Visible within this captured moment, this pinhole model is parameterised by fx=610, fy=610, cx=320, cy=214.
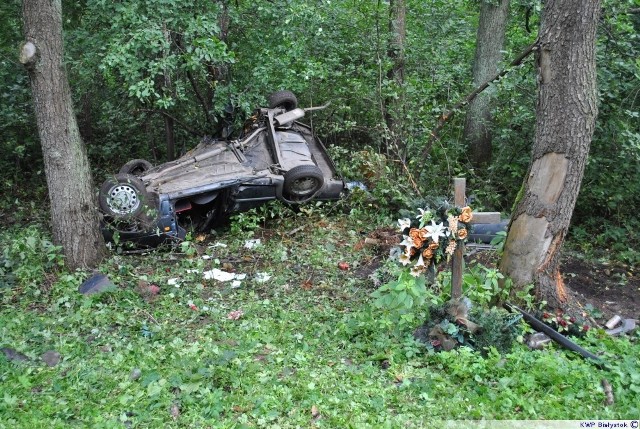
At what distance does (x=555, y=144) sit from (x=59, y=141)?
16.7 feet

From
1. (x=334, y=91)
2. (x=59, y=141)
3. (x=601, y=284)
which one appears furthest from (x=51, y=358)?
(x=334, y=91)

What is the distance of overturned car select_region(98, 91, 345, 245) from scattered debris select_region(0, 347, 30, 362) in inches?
96.9

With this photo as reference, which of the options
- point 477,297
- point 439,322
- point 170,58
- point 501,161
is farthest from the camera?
point 501,161

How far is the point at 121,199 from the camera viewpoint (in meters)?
7.35

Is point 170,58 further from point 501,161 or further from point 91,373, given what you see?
point 501,161

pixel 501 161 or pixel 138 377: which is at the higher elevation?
pixel 501 161

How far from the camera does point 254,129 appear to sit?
28.7 feet

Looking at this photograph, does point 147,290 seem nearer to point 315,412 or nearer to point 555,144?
point 315,412

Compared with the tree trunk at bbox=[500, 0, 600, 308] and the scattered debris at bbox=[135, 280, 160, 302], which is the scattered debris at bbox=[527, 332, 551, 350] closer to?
the tree trunk at bbox=[500, 0, 600, 308]

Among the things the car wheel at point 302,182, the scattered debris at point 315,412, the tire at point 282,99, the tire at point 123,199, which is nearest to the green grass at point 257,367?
the scattered debris at point 315,412

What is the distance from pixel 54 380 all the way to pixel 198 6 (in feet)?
18.4

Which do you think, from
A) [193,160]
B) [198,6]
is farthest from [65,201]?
[198,6]

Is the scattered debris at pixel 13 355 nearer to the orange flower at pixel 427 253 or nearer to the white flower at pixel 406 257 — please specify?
the white flower at pixel 406 257

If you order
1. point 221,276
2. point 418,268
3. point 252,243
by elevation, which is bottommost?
point 221,276
